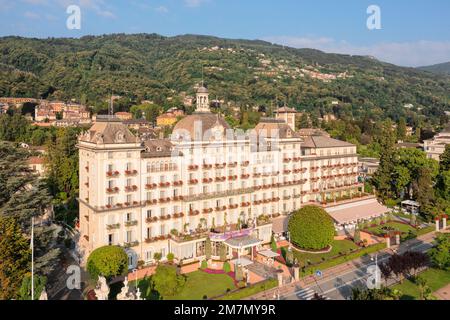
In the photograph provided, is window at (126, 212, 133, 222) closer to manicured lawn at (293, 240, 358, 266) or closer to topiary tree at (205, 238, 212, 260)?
topiary tree at (205, 238, 212, 260)

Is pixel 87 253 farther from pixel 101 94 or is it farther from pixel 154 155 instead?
pixel 101 94

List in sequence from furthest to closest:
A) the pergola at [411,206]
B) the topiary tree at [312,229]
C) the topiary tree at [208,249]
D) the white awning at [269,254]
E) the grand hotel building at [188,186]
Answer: the pergola at [411,206]
the topiary tree at [312,229]
the white awning at [269,254]
the topiary tree at [208,249]
the grand hotel building at [188,186]

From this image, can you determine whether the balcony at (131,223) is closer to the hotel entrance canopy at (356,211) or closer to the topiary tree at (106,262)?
the topiary tree at (106,262)

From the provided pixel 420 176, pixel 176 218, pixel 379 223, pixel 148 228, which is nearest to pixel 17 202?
pixel 148 228

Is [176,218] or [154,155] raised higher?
[154,155]

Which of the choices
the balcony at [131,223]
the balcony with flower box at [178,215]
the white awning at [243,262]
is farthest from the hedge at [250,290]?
the balcony at [131,223]

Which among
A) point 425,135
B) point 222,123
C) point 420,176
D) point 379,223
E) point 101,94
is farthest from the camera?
point 101,94

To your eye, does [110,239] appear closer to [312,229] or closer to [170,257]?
[170,257]

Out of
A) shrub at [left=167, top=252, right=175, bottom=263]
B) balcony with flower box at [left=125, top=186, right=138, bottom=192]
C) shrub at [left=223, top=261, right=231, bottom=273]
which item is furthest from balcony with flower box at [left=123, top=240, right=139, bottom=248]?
shrub at [left=223, top=261, right=231, bottom=273]
